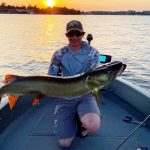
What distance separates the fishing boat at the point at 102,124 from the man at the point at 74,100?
22 centimetres

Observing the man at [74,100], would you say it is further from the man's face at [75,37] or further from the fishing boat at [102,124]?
the fishing boat at [102,124]

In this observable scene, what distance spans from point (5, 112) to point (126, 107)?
211 cm

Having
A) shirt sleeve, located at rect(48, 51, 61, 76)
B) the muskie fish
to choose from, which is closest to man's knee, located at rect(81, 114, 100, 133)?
the muskie fish

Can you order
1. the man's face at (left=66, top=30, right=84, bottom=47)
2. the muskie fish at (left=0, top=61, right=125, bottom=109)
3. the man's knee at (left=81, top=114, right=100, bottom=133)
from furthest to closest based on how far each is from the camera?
the man's face at (left=66, top=30, right=84, bottom=47), the man's knee at (left=81, top=114, right=100, bottom=133), the muskie fish at (left=0, top=61, right=125, bottom=109)

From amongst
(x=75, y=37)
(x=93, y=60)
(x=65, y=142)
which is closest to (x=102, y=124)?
(x=65, y=142)

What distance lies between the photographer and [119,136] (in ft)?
17.4

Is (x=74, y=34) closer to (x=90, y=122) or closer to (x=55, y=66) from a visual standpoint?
(x=55, y=66)

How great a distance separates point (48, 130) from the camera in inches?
217

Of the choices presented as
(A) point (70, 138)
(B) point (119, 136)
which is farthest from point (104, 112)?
(A) point (70, 138)

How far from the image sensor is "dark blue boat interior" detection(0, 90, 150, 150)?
5008 mm

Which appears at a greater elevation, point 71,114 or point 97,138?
point 71,114

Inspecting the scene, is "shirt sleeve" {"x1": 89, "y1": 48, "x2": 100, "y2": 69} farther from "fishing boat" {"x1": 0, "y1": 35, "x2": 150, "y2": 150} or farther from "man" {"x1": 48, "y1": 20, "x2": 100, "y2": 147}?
"fishing boat" {"x1": 0, "y1": 35, "x2": 150, "y2": 150}

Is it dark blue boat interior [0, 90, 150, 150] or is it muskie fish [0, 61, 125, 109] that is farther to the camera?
dark blue boat interior [0, 90, 150, 150]

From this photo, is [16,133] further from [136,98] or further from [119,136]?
[136,98]
